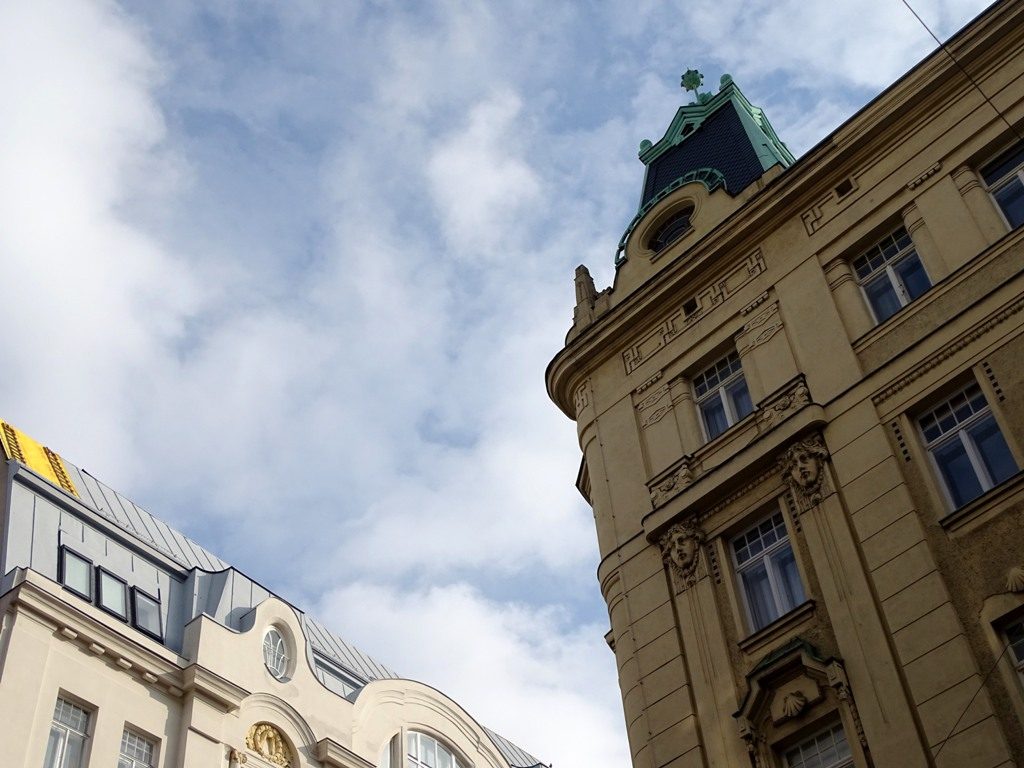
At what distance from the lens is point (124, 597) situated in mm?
26938

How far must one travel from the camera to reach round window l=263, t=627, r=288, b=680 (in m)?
29.0

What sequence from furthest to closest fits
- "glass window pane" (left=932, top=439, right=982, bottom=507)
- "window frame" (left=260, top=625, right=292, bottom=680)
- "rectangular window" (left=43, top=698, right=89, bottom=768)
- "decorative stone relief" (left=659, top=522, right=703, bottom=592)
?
"window frame" (left=260, top=625, right=292, bottom=680) → "rectangular window" (left=43, top=698, right=89, bottom=768) → "decorative stone relief" (left=659, top=522, right=703, bottom=592) → "glass window pane" (left=932, top=439, right=982, bottom=507)

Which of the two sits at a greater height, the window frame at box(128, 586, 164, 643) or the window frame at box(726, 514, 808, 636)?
the window frame at box(128, 586, 164, 643)

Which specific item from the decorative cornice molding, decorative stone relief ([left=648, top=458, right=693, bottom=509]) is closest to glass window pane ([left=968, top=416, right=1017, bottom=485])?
the decorative cornice molding

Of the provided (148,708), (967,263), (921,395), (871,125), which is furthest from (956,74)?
(148,708)

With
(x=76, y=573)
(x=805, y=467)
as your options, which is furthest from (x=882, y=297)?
(x=76, y=573)

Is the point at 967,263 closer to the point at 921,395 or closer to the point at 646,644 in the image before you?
the point at 921,395

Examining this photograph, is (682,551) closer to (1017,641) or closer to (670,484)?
(670,484)

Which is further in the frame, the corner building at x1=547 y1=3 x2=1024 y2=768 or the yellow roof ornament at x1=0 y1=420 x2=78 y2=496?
the yellow roof ornament at x1=0 y1=420 x2=78 y2=496

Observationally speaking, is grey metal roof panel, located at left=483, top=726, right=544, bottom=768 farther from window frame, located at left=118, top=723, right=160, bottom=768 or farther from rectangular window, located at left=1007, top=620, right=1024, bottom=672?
rectangular window, located at left=1007, top=620, right=1024, bottom=672

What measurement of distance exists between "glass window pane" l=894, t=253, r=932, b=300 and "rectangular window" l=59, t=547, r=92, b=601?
16.8 meters

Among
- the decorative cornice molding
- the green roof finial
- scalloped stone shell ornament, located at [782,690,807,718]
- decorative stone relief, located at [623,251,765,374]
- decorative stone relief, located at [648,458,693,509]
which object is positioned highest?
the green roof finial

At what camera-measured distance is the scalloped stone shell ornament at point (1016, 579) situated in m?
15.6

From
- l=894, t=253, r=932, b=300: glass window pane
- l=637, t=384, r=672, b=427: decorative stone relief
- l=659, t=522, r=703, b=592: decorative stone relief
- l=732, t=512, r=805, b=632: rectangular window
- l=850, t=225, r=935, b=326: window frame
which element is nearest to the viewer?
l=732, t=512, r=805, b=632: rectangular window
